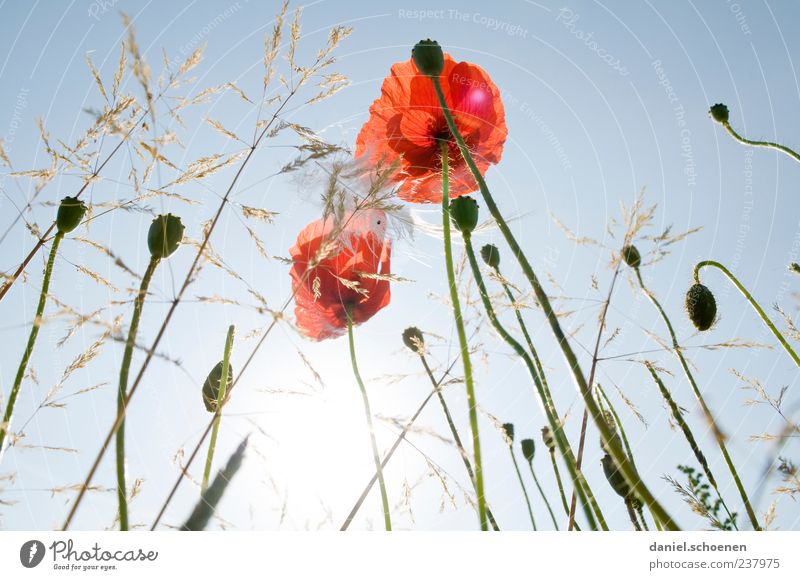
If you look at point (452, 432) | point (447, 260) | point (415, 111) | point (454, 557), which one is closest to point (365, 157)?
point (415, 111)

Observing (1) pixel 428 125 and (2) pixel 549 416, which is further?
(1) pixel 428 125

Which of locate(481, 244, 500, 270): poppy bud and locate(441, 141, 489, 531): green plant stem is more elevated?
locate(481, 244, 500, 270): poppy bud

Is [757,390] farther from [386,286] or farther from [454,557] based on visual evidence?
[386,286]

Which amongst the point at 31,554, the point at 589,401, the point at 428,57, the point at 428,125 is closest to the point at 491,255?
the point at 428,125

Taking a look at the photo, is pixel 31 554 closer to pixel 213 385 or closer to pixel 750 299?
pixel 213 385

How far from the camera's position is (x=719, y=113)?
933 millimetres

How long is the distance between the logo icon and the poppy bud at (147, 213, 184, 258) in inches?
12.6

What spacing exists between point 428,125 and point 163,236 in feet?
1.48

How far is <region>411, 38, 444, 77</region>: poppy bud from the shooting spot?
0.68m

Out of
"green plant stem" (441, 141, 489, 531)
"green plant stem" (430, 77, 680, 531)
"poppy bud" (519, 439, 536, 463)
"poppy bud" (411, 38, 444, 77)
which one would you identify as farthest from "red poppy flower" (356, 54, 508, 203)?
"poppy bud" (519, 439, 536, 463)

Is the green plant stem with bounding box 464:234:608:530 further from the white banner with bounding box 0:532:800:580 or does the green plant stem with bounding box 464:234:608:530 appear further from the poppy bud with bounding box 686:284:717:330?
the poppy bud with bounding box 686:284:717:330

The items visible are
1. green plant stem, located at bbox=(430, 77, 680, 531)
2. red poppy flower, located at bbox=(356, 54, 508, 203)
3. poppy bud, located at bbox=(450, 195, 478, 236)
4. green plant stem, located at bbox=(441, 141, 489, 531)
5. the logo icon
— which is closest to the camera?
green plant stem, located at bbox=(430, 77, 680, 531)

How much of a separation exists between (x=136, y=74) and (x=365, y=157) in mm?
330

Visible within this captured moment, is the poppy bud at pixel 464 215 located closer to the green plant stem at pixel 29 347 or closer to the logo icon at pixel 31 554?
Answer: the green plant stem at pixel 29 347
